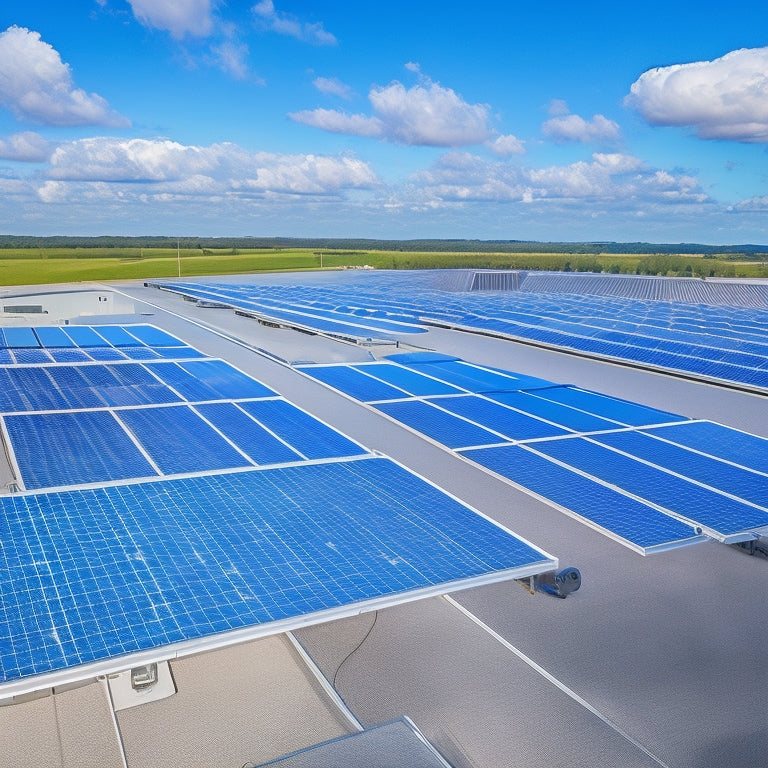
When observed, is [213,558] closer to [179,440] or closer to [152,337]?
[179,440]

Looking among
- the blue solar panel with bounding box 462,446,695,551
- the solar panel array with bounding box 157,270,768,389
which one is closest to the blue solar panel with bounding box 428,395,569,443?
the blue solar panel with bounding box 462,446,695,551

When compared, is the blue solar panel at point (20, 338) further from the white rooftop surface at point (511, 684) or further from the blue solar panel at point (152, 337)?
the white rooftop surface at point (511, 684)

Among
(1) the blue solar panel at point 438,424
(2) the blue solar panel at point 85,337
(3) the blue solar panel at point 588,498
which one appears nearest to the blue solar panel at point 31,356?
(2) the blue solar panel at point 85,337

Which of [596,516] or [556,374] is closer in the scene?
[596,516]

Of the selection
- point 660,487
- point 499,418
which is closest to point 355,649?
point 660,487

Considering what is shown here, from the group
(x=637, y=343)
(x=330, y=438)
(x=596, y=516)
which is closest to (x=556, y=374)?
(x=637, y=343)

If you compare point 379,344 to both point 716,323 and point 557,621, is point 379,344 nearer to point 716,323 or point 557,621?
point 716,323

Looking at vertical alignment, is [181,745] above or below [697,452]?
below
